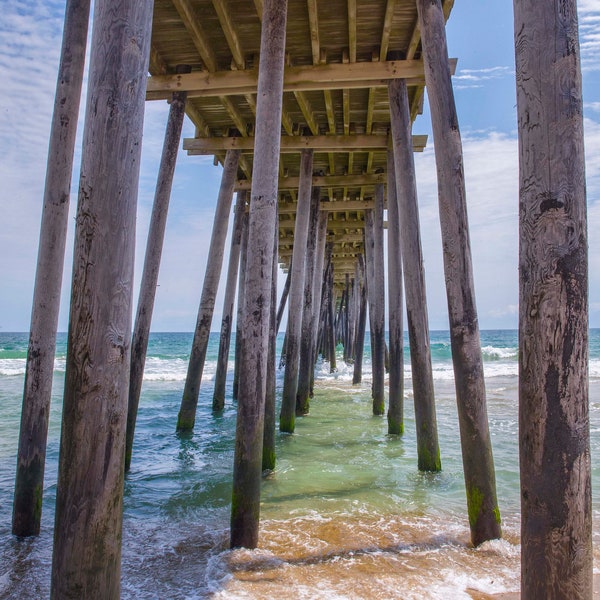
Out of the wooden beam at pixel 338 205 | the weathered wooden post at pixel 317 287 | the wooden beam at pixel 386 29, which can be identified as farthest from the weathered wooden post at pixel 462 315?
the wooden beam at pixel 338 205

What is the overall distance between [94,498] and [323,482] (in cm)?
359

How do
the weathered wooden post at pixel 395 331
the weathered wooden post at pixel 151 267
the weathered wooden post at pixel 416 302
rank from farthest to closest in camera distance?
the weathered wooden post at pixel 395 331 < the weathered wooden post at pixel 151 267 < the weathered wooden post at pixel 416 302

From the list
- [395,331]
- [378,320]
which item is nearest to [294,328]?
[395,331]

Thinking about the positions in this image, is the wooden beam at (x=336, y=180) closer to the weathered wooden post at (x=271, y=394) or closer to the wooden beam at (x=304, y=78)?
the wooden beam at (x=304, y=78)

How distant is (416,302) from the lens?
568 cm

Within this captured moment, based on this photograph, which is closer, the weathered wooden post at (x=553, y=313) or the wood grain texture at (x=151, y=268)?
the weathered wooden post at (x=553, y=313)

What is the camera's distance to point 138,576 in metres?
3.13

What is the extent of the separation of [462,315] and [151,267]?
400 cm

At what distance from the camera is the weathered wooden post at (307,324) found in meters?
9.69

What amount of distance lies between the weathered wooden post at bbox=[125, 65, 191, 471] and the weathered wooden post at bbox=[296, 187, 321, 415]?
12.5 feet

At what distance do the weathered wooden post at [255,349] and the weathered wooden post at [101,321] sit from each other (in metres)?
1.51

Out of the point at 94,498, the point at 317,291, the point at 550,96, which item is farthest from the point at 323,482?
the point at 317,291

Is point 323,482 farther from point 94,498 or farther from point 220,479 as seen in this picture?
point 94,498

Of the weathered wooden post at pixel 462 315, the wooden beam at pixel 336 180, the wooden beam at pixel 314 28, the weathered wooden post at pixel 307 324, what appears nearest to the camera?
the weathered wooden post at pixel 462 315
